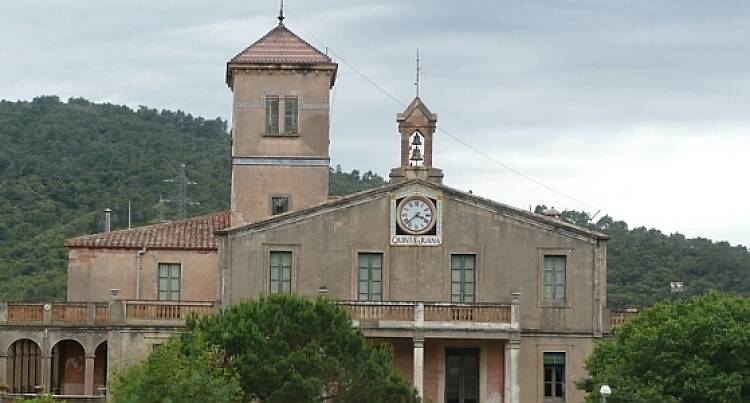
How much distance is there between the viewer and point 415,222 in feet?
185

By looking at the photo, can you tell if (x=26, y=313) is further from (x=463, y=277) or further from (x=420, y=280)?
(x=463, y=277)

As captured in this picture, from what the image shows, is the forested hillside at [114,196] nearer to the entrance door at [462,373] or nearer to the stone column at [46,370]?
the stone column at [46,370]

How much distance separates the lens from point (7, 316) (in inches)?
2247

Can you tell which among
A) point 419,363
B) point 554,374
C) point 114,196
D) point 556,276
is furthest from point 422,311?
point 114,196

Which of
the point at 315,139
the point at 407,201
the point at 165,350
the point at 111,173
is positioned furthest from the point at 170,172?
the point at 165,350

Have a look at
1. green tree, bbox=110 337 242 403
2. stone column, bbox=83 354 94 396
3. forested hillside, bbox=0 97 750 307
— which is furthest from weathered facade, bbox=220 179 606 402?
forested hillside, bbox=0 97 750 307

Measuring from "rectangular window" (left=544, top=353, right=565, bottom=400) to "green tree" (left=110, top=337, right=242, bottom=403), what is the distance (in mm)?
14395

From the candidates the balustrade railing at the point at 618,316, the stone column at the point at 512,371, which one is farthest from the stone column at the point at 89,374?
the balustrade railing at the point at 618,316

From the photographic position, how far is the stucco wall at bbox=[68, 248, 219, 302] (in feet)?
195

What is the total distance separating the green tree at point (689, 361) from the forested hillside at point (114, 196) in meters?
30.2

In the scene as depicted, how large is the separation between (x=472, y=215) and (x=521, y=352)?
4520mm

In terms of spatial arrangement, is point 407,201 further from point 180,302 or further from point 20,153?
point 20,153

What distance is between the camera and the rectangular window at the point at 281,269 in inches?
2218

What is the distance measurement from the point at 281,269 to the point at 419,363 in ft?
18.2
